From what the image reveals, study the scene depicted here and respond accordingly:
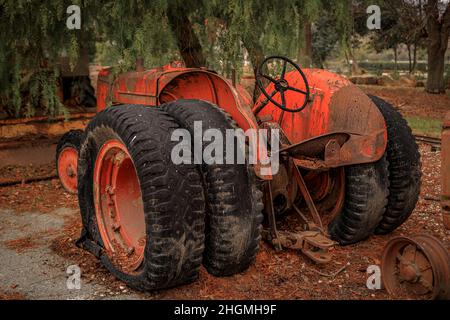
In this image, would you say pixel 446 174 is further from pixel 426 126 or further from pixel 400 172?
pixel 426 126

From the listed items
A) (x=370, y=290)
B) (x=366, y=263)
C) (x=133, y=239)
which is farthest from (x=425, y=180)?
(x=133, y=239)

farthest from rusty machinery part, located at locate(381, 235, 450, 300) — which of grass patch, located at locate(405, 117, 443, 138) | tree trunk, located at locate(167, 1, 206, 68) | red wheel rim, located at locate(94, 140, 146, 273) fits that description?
grass patch, located at locate(405, 117, 443, 138)

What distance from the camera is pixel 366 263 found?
397cm

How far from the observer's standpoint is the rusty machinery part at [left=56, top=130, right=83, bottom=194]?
20.3ft

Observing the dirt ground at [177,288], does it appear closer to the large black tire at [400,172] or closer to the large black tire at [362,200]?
the large black tire at [362,200]

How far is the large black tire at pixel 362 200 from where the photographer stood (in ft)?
13.2

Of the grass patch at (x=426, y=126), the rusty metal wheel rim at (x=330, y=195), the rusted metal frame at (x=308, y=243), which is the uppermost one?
the rusty metal wheel rim at (x=330, y=195)

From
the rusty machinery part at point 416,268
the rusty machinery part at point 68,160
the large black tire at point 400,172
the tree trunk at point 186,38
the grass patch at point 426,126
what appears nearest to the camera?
the rusty machinery part at point 416,268

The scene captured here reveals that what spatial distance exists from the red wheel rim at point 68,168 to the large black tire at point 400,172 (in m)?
3.60

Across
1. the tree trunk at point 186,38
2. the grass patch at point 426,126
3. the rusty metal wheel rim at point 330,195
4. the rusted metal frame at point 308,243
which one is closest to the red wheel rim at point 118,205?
the rusted metal frame at point 308,243

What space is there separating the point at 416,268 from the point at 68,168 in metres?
4.35

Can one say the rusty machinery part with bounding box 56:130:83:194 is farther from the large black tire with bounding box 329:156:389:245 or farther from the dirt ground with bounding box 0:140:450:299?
the large black tire with bounding box 329:156:389:245

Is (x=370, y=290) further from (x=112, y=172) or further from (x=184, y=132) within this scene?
(x=112, y=172)

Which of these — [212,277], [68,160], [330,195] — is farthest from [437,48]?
[212,277]
